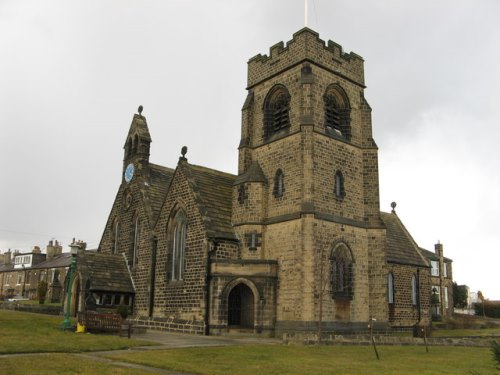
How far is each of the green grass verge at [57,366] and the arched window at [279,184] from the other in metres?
17.4

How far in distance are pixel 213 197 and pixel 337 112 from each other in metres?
9.42

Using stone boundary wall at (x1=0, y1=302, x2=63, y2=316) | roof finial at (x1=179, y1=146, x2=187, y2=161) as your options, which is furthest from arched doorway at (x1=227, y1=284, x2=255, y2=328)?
stone boundary wall at (x1=0, y1=302, x2=63, y2=316)

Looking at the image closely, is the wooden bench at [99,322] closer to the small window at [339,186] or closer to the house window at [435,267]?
the small window at [339,186]

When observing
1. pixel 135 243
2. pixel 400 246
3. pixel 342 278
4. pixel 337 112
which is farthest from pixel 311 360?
pixel 400 246

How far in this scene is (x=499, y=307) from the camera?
65.8 m

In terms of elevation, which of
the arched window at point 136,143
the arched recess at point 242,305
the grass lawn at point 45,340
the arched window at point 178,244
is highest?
the arched window at point 136,143

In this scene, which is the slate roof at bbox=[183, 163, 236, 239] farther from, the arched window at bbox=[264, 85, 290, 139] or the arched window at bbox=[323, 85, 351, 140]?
the arched window at bbox=[323, 85, 351, 140]

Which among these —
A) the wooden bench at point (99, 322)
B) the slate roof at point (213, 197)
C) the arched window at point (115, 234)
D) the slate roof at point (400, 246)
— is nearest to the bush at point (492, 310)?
the slate roof at point (400, 246)

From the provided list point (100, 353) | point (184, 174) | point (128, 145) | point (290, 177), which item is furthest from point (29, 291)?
point (100, 353)

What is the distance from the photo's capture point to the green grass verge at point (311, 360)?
45.1ft

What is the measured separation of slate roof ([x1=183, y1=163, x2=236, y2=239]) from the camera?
29.6 m

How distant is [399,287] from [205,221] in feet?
58.9

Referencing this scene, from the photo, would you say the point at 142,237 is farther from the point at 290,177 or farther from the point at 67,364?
the point at 67,364

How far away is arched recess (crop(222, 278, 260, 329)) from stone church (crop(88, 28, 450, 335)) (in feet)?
0.19
